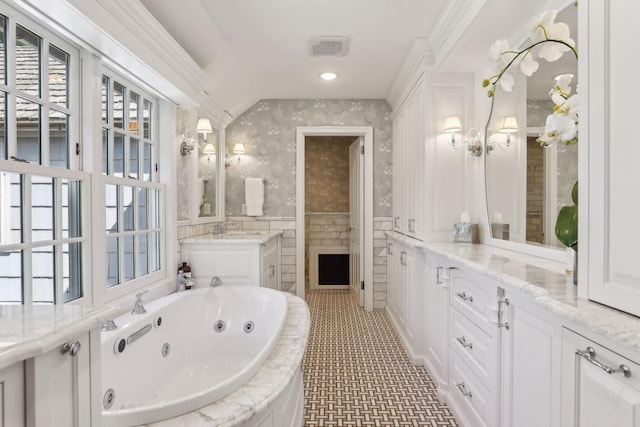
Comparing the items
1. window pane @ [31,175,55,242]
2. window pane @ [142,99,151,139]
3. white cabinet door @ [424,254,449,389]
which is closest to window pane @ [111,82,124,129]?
window pane @ [142,99,151,139]

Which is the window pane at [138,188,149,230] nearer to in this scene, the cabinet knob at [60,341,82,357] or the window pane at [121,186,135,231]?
the window pane at [121,186,135,231]

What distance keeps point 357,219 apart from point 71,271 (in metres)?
3.20

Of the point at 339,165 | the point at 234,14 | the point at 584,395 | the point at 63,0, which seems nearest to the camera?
the point at 584,395

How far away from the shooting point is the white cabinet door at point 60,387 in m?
0.66

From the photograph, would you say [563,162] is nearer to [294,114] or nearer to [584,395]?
[584,395]

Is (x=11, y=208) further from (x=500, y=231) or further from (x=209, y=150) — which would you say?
(x=500, y=231)

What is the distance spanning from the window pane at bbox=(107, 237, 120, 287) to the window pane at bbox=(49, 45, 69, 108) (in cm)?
76

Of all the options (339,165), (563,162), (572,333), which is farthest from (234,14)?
(339,165)

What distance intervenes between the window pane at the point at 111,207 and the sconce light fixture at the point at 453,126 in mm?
2210

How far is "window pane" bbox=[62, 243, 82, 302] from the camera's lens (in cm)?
168

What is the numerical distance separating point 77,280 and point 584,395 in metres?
2.03

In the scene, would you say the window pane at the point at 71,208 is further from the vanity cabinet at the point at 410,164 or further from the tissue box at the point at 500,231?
the tissue box at the point at 500,231

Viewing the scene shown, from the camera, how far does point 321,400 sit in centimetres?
223

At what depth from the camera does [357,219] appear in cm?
446
